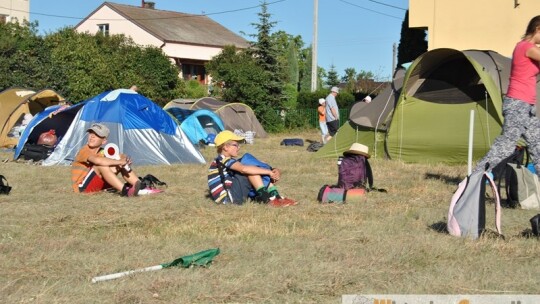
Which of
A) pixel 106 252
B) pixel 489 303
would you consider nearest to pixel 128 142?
pixel 106 252

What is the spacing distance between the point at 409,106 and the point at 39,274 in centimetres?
990

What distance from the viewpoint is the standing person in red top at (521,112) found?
721cm

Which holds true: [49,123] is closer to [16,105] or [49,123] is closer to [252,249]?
[16,105]

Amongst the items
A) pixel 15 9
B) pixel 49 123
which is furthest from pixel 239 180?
pixel 15 9

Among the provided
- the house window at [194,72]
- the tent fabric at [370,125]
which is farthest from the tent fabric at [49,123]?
the house window at [194,72]

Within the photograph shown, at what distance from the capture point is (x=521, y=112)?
23.7 feet

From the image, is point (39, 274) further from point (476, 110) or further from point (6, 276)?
point (476, 110)

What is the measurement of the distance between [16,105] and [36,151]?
481cm

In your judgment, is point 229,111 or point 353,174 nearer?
point 353,174

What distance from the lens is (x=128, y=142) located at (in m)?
13.7

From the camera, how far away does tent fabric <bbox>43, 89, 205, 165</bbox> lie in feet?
44.7

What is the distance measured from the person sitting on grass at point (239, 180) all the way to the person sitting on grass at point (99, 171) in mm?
1404

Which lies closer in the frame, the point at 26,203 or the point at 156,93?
the point at 26,203

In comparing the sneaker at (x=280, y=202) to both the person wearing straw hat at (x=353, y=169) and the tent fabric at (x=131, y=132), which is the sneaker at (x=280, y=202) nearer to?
the person wearing straw hat at (x=353, y=169)
